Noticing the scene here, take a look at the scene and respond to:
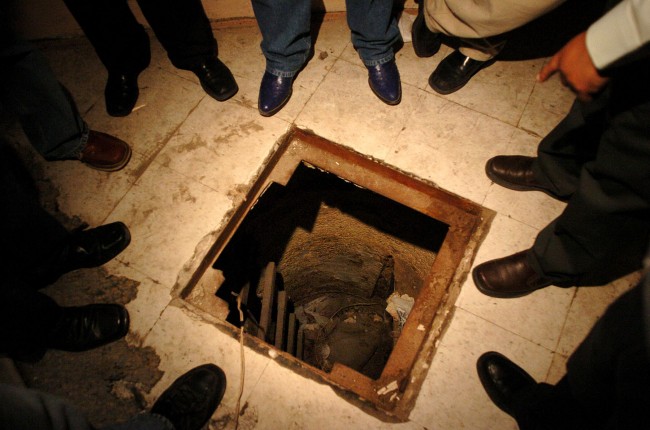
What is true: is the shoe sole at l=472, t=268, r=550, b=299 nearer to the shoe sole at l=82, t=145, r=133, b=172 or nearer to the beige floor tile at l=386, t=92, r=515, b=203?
the beige floor tile at l=386, t=92, r=515, b=203

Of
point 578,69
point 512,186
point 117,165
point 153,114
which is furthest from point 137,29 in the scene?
point 512,186

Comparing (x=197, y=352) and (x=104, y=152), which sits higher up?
(x=104, y=152)

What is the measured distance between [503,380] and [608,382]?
61 centimetres

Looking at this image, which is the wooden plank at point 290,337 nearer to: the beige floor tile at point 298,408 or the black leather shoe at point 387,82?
the beige floor tile at point 298,408

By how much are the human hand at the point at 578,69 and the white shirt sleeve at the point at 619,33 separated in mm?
19

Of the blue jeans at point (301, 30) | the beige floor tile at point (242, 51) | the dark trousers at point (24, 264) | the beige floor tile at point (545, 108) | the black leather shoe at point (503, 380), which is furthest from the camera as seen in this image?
the beige floor tile at point (242, 51)

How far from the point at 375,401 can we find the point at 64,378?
1.55 metres

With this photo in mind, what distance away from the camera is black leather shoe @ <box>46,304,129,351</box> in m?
1.70

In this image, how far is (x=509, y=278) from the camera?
1752mm

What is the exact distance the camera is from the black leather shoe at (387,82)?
7.39ft

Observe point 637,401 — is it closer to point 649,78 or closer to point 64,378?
point 649,78

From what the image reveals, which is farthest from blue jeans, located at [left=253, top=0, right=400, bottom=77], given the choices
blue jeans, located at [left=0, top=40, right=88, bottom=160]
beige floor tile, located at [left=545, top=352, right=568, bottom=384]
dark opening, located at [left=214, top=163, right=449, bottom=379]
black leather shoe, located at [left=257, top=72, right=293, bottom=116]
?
beige floor tile, located at [left=545, top=352, right=568, bottom=384]

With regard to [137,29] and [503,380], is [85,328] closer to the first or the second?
[137,29]

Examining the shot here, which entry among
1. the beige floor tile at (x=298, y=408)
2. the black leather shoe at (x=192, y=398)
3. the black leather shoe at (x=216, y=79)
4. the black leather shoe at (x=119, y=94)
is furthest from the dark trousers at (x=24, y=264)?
the black leather shoe at (x=216, y=79)
